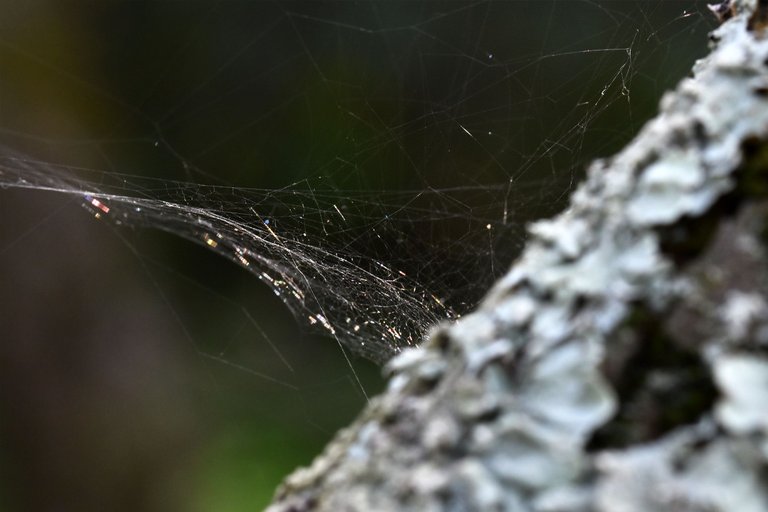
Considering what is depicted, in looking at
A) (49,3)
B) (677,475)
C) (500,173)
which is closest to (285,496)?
(677,475)

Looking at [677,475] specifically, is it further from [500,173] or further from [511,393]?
[500,173]

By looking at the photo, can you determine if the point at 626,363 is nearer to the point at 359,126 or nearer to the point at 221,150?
the point at 359,126

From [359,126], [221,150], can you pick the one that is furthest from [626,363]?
[221,150]

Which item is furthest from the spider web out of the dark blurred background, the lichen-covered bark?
the lichen-covered bark

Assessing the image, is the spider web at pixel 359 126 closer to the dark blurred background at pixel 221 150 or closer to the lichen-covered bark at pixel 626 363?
the dark blurred background at pixel 221 150

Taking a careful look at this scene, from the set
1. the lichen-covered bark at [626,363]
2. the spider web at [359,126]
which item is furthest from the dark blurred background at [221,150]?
the lichen-covered bark at [626,363]

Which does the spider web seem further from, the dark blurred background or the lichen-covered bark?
the lichen-covered bark

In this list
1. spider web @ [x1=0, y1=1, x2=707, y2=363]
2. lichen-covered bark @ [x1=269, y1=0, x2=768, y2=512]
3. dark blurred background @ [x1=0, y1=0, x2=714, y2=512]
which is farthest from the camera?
dark blurred background @ [x1=0, y1=0, x2=714, y2=512]

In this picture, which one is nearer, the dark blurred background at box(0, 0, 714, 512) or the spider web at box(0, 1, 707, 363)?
the spider web at box(0, 1, 707, 363)
